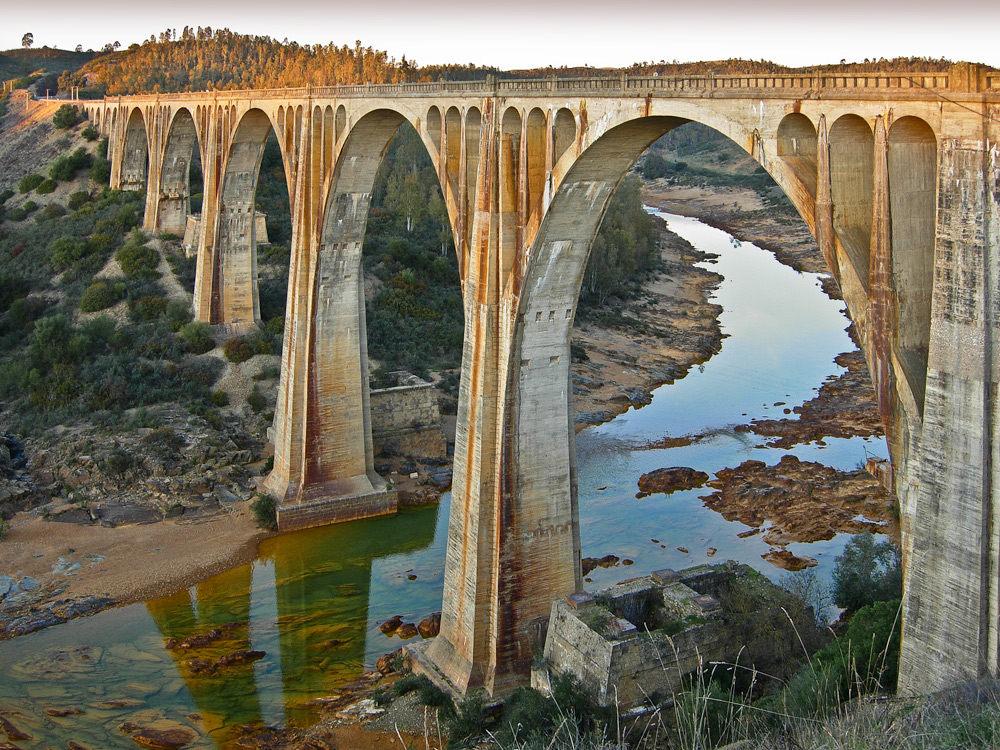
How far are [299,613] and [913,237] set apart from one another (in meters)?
16.8

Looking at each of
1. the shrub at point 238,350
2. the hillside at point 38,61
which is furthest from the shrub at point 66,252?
the hillside at point 38,61

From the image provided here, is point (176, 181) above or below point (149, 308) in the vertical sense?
above

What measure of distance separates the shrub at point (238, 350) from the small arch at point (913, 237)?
91.1 feet

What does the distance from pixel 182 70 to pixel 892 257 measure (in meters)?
104

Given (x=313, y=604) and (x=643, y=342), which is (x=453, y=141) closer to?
(x=313, y=604)

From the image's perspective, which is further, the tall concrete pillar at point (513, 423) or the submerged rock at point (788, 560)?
the submerged rock at point (788, 560)

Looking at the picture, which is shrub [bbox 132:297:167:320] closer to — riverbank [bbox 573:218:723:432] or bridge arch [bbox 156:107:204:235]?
bridge arch [bbox 156:107:204:235]

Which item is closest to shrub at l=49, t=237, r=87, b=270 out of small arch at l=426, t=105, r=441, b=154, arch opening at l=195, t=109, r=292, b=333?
arch opening at l=195, t=109, r=292, b=333

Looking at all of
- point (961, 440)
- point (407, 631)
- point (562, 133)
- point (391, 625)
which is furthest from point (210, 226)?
point (961, 440)

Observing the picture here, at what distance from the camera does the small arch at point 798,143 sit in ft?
41.1

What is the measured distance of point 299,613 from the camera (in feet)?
76.8

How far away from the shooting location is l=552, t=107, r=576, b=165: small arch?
16.9 m

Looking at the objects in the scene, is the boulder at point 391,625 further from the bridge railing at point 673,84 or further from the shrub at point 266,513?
Answer: the bridge railing at point 673,84

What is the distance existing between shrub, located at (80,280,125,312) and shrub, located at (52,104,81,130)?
1084 inches
